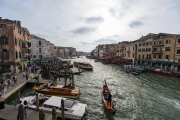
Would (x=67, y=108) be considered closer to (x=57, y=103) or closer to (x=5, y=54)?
(x=57, y=103)

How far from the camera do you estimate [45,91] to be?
17328 mm

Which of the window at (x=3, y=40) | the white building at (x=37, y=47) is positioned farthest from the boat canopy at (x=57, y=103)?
the white building at (x=37, y=47)

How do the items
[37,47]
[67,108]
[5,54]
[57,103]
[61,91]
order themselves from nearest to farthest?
1. [67,108]
2. [57,103]
3. [61,91]
4. [5,54]
5. [37,47]

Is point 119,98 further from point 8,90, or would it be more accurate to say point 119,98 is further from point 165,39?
point 165,39

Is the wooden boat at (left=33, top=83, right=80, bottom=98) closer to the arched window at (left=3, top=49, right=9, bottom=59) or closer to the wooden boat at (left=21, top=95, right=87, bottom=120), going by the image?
the wooden boat at (left=21, top=95, right=87, bottom=120)

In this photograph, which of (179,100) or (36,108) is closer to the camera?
(36,108)

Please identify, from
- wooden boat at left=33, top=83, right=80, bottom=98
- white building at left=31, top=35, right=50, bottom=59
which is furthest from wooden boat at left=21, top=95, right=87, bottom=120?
white building at left=31, top=35, right=50, bottom=59

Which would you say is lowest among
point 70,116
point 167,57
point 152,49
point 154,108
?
point 154,108

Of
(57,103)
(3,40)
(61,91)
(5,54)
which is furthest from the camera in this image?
(5,54)

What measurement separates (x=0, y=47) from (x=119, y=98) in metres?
27.2

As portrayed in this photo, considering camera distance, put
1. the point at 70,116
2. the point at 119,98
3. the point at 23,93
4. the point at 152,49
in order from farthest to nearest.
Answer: the point at 152,49, the point at 23,93, the point at 119,98, the point at 70,116

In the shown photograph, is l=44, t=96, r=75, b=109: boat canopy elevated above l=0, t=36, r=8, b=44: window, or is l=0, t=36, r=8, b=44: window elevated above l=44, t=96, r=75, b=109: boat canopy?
l=0, t=36, r=8, b=44: window

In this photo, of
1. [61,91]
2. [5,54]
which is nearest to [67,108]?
[61,91]

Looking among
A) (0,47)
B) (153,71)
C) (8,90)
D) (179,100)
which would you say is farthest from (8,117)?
(153,71)
